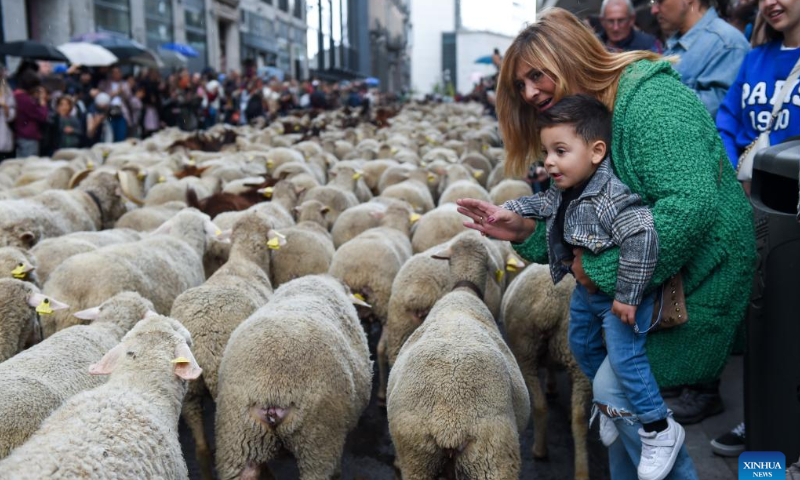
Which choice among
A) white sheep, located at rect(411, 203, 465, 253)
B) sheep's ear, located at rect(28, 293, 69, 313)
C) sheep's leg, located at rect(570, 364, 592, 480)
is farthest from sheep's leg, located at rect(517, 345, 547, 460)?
sheep's ear, located at rect(28, 293, 69, 313)

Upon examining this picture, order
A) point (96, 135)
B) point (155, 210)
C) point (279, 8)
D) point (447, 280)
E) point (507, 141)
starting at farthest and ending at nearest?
point (279, 8), point (96, 135), point (155, 210), point (447, 280), point (507, 141)

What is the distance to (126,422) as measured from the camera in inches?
96.8

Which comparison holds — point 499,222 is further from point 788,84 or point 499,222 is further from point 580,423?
point 580,423

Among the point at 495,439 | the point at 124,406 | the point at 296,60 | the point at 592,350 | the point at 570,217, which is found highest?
the point at 296,60

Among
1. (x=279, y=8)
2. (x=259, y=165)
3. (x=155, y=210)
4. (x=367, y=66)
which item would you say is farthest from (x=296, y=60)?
(x=155, y=210)

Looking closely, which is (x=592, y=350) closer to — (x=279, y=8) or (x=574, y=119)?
(x=574, y=119)

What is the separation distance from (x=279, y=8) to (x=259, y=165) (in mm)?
35018

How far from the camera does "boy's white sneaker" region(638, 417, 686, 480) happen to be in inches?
88.0

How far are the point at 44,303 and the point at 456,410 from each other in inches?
91.1

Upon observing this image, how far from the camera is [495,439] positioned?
2.67 metres

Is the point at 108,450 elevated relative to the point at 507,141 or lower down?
lower down

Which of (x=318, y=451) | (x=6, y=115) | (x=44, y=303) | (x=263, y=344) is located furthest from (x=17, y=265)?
(x=6, y=115)

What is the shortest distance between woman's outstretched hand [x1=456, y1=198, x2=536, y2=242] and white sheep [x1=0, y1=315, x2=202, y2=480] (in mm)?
1293

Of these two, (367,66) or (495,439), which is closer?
(495,439)
